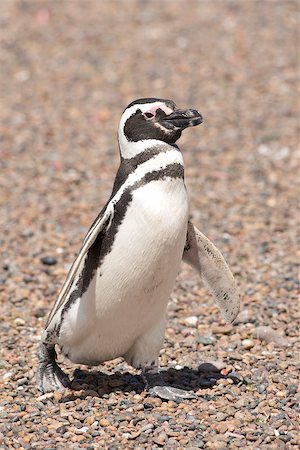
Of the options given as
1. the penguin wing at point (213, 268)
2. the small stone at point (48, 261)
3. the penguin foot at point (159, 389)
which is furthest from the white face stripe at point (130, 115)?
the small stone at point (48, 261)

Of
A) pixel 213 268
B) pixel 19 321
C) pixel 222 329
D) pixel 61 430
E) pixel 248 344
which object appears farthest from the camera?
pixel 19 321

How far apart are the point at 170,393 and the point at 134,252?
31.9 inches

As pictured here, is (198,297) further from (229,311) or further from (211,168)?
(211,168)

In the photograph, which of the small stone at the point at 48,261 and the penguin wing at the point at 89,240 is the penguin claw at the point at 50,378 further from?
the small stone at the point at 48,261

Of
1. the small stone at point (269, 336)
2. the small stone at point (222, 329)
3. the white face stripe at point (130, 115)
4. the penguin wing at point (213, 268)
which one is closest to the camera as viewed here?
the white face stripe at point (130, 115)

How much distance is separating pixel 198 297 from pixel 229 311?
1305mm

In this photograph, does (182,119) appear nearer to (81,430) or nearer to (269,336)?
(81,430)

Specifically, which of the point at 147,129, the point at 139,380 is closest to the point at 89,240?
the point at 147,129

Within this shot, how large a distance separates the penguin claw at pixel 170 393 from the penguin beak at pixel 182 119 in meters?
1.34

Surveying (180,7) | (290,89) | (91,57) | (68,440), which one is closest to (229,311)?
(68,440)

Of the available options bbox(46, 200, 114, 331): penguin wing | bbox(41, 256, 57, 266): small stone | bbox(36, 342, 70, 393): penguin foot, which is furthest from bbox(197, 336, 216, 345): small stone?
bbox(41, 256, 57, 266): small stone

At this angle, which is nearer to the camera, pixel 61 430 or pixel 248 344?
pixel 61 430

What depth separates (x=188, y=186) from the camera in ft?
29.4

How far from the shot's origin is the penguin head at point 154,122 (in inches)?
184
